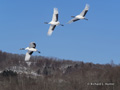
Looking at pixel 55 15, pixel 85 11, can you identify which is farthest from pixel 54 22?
pixel 85 11

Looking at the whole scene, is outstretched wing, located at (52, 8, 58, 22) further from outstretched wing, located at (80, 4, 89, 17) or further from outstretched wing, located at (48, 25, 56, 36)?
outstretched wing, located at (80, 4, 89, 17)

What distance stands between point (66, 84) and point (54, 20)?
1765 inches

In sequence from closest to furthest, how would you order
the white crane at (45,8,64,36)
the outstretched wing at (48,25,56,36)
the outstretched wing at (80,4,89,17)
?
the white crane at (45,8,64,36), the outstretched wing at (80,4,89,17), the outstretched wing at (48,25,56,36)

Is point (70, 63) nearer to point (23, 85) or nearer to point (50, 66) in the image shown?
point (50, 66)

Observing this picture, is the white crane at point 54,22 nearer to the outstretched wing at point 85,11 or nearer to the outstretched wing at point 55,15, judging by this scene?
the outstretched wing at point 55,15

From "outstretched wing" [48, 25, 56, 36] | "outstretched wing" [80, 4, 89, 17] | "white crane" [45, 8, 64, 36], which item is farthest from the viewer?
"outstretched wing" [48, 25, 56, 36]

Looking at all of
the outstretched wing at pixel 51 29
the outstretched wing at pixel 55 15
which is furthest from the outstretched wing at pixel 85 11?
the outstretched wing at pixel 51 29

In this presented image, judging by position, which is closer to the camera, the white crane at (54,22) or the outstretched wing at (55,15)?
the white crane at (54,22)

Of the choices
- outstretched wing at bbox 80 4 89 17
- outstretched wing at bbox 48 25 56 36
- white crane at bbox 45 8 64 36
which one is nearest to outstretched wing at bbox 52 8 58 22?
white crane at bbox 45 8 64 36

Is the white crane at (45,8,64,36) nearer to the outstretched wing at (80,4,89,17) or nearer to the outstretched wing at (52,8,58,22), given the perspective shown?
the outstretched wing at (52,8,58,22)

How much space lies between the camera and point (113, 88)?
72.6 metres

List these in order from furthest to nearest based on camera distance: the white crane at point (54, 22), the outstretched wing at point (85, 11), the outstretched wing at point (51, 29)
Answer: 1. the outstretched wing at point (51, 29)
2. the outstretched wing at point (85, 11)
3. the white crane at point (54, 22)

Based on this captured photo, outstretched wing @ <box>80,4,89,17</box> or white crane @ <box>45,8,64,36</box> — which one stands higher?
outstretched wing @ <box>80,4,89,17</box>

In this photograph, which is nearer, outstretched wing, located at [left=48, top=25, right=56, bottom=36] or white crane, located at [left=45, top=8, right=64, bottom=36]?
white crane, located at [left=45, top=8, right=64, bottom=36]
